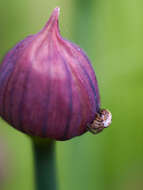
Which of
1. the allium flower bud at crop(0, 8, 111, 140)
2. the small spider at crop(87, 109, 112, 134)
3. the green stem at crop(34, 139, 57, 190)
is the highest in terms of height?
the allium flower bud at crop(0, 8, 111, 140)

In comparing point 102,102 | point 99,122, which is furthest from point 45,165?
point 102,102

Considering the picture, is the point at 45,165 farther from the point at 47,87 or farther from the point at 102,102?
the point at 102,102

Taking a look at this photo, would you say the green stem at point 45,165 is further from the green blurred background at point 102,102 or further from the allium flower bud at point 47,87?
the green blurred background at point 102,102

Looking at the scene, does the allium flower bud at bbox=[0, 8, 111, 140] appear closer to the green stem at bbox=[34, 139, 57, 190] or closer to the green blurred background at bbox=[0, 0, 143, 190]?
the green stem at bbox=[34, 139, 57, 190]

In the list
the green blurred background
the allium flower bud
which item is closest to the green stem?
the allium flower bud

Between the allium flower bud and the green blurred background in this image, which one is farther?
the green blurred background

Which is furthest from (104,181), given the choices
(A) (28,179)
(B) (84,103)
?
(B) (84,103)

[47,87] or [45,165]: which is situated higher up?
[47,87]

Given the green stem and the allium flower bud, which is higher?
the allium flower bud

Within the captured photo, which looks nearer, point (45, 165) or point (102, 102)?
point (45, 165)
